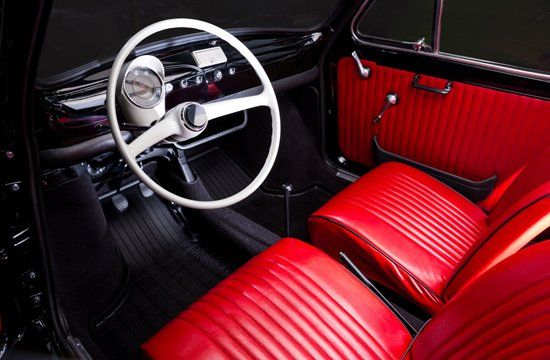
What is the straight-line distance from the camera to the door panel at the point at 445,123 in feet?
5.40

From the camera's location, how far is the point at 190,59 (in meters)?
1.62

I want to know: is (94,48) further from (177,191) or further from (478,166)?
(478,166)

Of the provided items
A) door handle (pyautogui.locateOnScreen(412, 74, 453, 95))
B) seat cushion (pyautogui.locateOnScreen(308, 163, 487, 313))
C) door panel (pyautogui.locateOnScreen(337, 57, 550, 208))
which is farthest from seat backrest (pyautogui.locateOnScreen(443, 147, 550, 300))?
door handle (pyautogui.locateOnScreen(412, 74, 453, 95))

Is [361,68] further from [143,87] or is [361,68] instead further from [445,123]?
[143,87]

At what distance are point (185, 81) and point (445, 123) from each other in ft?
3.76

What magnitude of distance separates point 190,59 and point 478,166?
131 cm

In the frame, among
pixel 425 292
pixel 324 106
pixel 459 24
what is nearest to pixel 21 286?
pixel 425 292

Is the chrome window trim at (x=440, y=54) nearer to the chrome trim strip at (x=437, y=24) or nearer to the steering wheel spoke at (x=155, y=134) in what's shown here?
the chrome trim strip at (x=437, y=24)

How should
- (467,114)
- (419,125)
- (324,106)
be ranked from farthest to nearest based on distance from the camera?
(324,106), (419,125), (467,114)

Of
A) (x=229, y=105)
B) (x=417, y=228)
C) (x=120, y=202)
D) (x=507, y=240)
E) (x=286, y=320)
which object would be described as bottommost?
(x=120, y=202)

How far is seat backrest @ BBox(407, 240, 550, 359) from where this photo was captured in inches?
27.1

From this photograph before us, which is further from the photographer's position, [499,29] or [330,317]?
[499,29]

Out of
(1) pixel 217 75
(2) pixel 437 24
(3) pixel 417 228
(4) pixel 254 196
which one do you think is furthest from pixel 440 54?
(4) pixel 254 196

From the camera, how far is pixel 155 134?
1.10 meters
